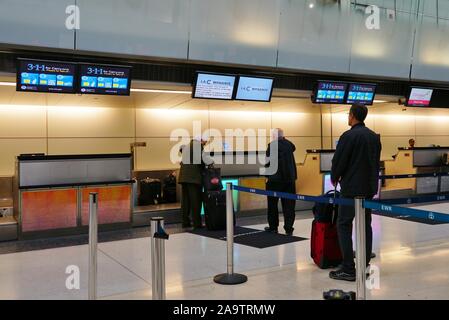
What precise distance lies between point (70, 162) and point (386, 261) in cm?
511

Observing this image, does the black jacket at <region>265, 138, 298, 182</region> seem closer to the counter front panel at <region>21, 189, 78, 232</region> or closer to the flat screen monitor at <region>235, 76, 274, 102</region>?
the flat screen monitor at <region>235, 76, 274, 102</region>

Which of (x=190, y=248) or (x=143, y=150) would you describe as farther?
(x=143, y=150)

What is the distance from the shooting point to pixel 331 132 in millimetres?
13648

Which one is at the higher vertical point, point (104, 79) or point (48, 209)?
point (104, 79)

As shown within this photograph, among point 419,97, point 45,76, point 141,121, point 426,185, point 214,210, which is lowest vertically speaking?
point 214,210

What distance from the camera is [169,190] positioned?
30.1 feet

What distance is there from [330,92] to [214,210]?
13.6 ft

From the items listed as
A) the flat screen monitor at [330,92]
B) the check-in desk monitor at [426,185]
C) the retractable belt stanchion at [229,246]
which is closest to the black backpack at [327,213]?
the retractable belt stanchion at [229,246]

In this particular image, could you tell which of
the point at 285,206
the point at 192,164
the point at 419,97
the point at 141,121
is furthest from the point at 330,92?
the point at 141,121

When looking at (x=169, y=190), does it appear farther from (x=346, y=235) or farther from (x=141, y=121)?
(x=346, y=235)

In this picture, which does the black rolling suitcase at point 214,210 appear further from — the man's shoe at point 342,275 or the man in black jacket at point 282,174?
the man's shoe at point 342,275
